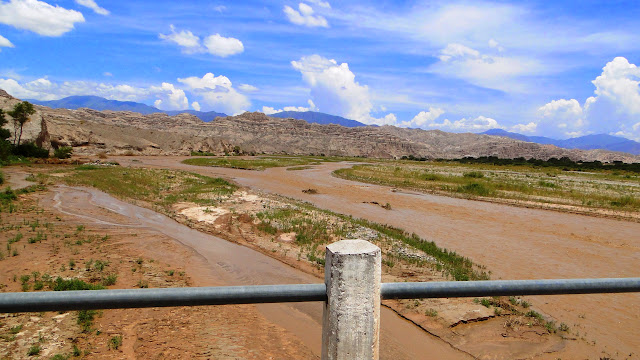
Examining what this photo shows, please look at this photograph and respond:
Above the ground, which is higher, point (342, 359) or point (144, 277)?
point (342, 359)

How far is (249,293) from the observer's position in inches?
73.2

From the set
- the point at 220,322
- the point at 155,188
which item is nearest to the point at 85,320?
the point at 220,322

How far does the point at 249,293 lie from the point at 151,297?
485mm

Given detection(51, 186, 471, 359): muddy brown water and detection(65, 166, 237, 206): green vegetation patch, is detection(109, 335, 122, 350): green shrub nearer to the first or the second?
detection(51, 186, 471, 359): muddy brown water

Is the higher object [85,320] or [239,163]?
[239,163]

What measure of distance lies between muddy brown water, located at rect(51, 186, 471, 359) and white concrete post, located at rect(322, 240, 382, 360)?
216 inches

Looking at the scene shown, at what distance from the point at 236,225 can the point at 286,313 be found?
29.0 ft

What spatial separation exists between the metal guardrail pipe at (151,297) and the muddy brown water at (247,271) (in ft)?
18.5

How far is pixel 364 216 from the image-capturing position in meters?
21.5

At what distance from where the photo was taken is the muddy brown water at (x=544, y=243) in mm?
9148

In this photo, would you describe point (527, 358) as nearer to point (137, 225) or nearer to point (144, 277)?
point (144, 277)

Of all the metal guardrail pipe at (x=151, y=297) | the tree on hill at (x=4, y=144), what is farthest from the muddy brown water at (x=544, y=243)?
the tree on hill at (x=4, y=144)

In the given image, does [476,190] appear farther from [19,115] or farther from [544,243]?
[19,115]

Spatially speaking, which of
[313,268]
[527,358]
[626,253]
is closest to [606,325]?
[527,358]
